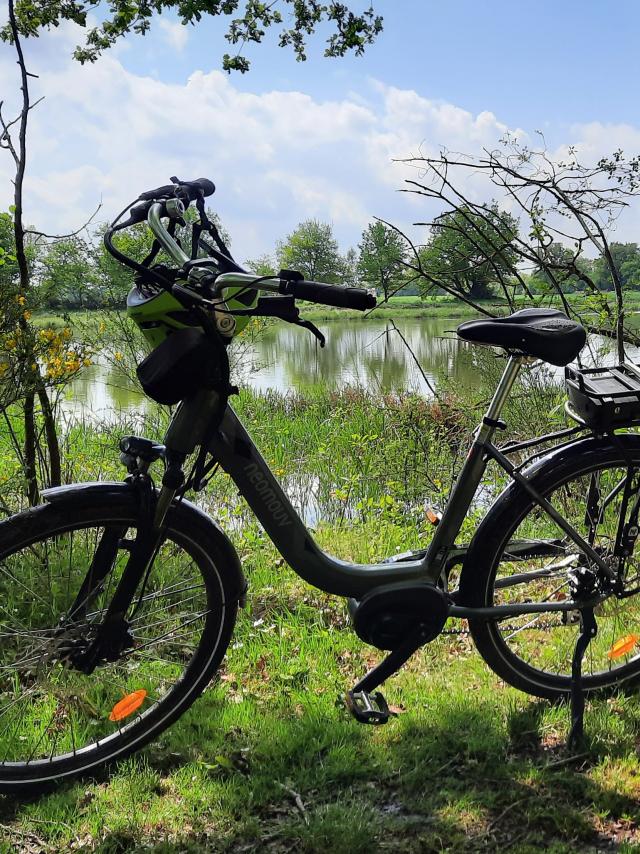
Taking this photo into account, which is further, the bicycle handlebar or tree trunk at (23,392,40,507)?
tree trunk at (23,392,40,507)

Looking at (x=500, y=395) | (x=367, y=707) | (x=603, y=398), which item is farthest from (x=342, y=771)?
(x=603, y=398)

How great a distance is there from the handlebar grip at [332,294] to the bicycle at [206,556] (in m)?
0.08

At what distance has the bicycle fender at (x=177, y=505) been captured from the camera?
1.63 m

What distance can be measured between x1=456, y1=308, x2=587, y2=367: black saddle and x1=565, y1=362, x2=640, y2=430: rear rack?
156 mm

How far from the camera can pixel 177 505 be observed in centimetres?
174

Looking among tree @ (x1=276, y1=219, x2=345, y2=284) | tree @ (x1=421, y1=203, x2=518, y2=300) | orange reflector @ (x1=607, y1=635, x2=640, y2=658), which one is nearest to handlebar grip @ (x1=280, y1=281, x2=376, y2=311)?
orange reflector @ (x1=607, y1=635, x2=640, y2=658)

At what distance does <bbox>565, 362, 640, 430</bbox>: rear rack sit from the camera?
6.15 feet

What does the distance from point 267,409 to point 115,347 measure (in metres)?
2.55

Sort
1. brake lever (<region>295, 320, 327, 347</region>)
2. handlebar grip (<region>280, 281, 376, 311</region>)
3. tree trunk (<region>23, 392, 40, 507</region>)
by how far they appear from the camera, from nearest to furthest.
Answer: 1. handlebar grip (<region>280, 281, 376, 311</region>)
2. brake lever (<region>295, 320, 327, 347</region>)
3. tree trunk (<region>23, 392, 40, 507</region>)

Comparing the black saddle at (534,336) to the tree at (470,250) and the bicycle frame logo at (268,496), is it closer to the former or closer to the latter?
Result: the bicycle frame logo at (268,496)

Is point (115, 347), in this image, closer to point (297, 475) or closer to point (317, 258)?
point (297, 475)

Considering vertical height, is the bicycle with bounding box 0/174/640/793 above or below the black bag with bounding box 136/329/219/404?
below

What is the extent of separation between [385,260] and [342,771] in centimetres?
300

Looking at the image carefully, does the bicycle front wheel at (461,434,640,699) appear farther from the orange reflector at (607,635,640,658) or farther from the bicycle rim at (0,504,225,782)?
the bicycle rim at (0,504,225,782)
